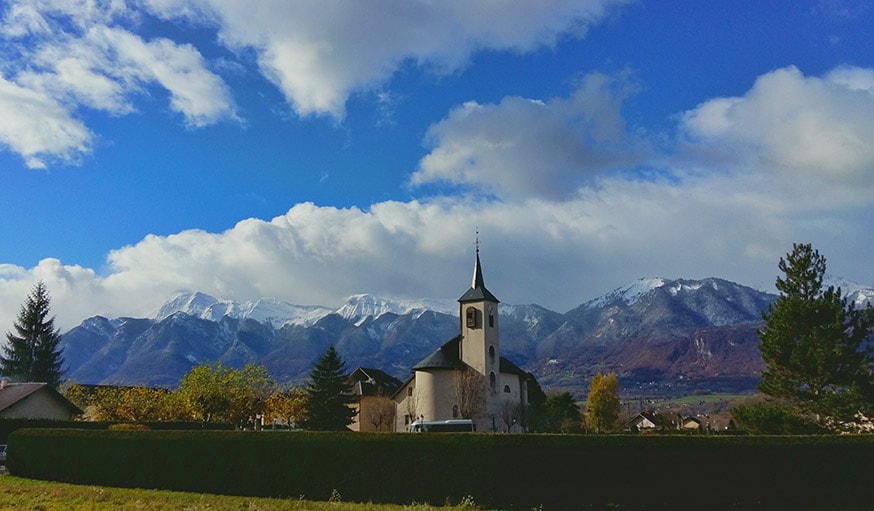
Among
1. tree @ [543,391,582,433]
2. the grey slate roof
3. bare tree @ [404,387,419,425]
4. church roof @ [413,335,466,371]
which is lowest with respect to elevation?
tree @ [543,391,582,433]

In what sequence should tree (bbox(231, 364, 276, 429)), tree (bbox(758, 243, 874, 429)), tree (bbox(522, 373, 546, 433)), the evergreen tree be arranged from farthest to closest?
1. tree (bbox(522, 373, 546, 433))
2. the evergreen tree
3. tree (bbox(231, 364, 276, 429))
4. tree (bbox(758, 243, 874, 429))

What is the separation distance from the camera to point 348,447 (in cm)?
2602

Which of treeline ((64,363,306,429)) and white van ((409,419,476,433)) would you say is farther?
treeline ((64,363,306,429))

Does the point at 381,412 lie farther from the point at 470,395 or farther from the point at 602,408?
the point at 602,408

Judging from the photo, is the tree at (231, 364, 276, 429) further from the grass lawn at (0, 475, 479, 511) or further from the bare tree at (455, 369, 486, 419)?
the grass lawn at (0, 475, 479, 511)

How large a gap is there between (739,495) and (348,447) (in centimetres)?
1411

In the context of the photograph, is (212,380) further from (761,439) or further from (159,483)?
(761,439)

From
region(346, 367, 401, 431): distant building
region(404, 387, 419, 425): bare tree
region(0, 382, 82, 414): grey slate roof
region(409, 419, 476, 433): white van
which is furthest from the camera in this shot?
region(346, 367, 401, 431): distant building

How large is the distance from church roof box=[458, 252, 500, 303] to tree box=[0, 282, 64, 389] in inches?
1878

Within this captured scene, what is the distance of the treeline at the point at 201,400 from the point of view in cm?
5466

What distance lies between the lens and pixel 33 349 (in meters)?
83.8

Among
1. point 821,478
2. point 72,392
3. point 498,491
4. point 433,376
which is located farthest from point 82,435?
point 72,392

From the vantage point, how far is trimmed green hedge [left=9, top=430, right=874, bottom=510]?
24703 mm

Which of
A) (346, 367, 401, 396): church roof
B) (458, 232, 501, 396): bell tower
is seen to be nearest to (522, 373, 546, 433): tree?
(458, 232, 501, 396): bell tower
